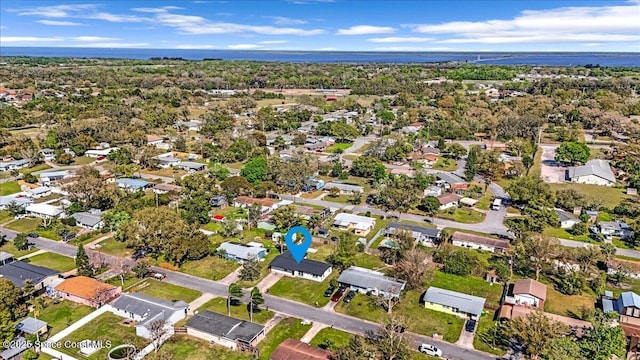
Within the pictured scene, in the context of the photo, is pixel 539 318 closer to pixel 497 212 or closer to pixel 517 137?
pixel 497 212

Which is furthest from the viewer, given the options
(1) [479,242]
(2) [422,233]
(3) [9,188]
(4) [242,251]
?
(3) [9,188]

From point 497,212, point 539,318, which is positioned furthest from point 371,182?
point 539,318

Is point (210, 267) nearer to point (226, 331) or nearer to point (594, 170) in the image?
point (226, 331)

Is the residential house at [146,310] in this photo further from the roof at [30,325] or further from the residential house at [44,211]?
the residential house at [44,211]

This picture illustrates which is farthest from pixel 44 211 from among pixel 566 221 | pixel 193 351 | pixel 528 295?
pixel 566 221

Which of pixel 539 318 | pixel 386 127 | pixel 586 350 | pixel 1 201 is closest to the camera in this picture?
pixel 586 350

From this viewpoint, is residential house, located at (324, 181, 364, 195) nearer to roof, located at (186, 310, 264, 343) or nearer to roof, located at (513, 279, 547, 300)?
roof, located at (513, 279, 547, 300)
